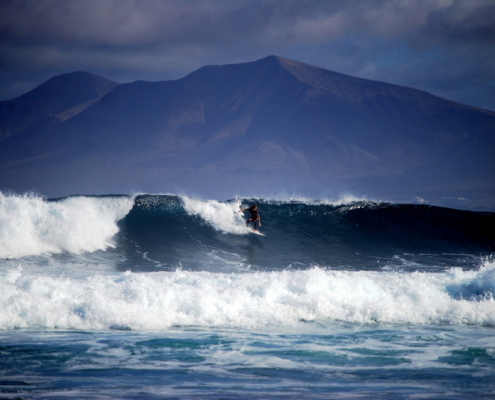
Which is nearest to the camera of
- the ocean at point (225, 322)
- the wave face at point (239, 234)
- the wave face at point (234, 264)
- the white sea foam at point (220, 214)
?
the ocean at point (225, 322)

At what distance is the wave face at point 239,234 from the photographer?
49.1 ft

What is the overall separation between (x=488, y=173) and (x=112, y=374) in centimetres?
19519

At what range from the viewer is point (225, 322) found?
8172 mm

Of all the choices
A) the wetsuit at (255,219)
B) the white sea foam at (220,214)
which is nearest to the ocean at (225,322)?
the wetsuit at (255,219)

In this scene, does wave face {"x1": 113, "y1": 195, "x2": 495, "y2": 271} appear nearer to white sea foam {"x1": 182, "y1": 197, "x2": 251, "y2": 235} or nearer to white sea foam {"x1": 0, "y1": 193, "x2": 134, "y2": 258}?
white sea foam {"x1": 182, "y1": 197, "x2": 251, "y2": 235}

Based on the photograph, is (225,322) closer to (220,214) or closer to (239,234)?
(239,234)

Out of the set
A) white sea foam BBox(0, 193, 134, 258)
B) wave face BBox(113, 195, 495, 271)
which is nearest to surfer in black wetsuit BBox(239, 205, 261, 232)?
wave face BBox(113, 195, 495, 271)

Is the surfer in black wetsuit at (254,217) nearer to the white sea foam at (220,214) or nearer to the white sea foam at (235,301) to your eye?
the white sea foam at (220,214)

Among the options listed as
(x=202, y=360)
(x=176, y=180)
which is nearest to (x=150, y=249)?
(x=202, y=360)

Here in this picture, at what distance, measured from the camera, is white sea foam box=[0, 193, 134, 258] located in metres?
14.4

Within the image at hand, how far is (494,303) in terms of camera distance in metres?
9.14

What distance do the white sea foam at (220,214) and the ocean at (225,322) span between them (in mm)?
2313

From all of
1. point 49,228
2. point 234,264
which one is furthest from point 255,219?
point 49,228

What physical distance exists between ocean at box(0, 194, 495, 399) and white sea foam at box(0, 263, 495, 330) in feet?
0.10
